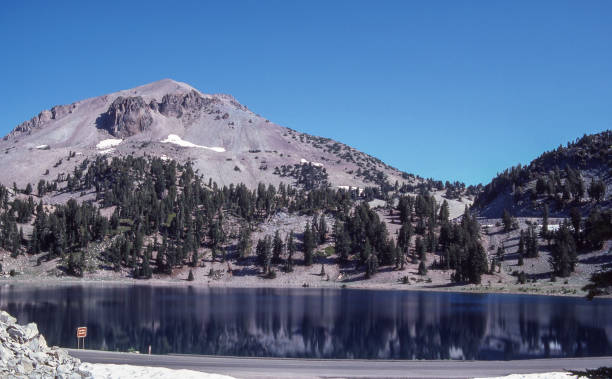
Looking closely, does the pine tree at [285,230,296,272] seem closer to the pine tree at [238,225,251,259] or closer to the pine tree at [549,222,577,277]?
the pine tree at [238,225,251,259]

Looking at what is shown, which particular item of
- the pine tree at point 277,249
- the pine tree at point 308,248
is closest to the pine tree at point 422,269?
the pine tree at point 308,248

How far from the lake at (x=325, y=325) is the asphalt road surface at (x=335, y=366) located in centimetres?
368

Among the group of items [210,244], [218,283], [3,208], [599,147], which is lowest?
[218,283]

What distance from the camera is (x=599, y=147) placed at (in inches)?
7052

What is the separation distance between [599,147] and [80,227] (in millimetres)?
176113

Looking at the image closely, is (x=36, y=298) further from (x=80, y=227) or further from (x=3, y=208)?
(x=3, y=208)

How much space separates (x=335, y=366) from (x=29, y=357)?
782 inches

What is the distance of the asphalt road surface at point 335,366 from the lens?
31.9m

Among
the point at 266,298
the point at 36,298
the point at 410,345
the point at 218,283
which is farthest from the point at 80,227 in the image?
the point at 410,345

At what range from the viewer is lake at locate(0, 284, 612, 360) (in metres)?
42.3

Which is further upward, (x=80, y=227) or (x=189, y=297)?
→ (x=80, y=227)

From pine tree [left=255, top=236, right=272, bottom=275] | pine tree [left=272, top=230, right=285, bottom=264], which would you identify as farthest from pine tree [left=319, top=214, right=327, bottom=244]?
pine tree [left=255, top=236, right=272, bottom=275]

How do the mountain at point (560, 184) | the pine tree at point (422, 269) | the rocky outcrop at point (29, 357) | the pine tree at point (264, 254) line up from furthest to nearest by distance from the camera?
the mountain at point (560, 184) < the pine tree at point (264, 254) < the pine tree at point (422, 269) < the rocky outcrop at point (29, 357)

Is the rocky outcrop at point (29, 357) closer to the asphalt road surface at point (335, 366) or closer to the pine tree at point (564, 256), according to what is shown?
the asphalt road surface at point (335, 366)
